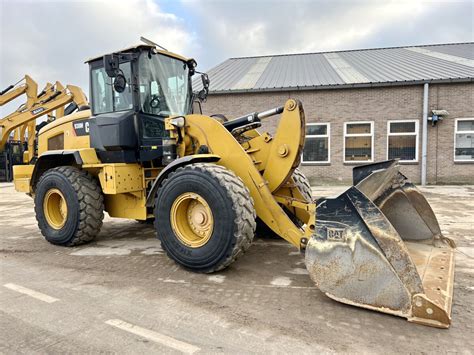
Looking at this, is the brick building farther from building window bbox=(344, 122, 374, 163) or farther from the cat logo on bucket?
the cat logo on bucket

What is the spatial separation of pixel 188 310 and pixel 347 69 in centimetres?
1550

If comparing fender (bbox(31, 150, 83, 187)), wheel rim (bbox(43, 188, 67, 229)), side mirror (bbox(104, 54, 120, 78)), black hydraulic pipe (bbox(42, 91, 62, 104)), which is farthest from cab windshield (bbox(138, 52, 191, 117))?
black hydraulic pipe (bbox(42, 91, 62, 104))

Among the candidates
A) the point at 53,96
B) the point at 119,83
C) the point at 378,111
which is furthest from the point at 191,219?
the point at 53,96

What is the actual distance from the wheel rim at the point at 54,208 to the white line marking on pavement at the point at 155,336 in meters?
2.98

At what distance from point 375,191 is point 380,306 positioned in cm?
133

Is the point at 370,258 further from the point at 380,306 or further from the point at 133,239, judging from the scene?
the point at 133,239

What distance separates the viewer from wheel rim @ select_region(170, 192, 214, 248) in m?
4.03

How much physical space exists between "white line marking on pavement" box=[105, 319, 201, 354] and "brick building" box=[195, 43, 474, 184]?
40.6ft

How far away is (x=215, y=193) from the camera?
149 inches

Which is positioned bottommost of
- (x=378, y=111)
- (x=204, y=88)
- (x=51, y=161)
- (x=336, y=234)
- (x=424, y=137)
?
(x=336, y=234)

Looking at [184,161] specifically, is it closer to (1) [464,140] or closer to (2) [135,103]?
(2) [135,103]

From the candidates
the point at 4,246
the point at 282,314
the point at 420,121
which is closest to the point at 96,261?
the point at 4,246

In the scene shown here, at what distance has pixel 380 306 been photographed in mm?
2990

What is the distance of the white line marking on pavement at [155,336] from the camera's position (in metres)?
2.62
